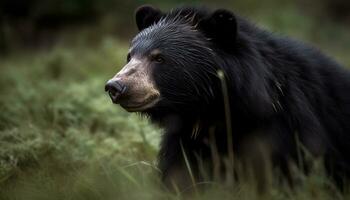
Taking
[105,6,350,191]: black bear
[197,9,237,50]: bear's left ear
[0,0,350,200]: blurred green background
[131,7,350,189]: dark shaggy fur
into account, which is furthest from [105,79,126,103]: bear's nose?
[197,9,237,50]: bear's left ear

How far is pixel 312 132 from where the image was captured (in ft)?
16.5

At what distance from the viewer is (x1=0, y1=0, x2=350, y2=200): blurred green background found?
4492mm

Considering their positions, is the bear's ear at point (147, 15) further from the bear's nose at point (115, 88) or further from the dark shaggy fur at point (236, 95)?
the bear's nose at point (115, 88)

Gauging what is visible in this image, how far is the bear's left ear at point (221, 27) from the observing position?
16.4ft

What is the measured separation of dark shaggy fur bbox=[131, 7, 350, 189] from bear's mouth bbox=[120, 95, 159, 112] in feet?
0.18

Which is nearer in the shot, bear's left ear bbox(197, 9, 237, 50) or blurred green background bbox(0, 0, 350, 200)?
blurred green background bbox(0, 0, 350, 200)

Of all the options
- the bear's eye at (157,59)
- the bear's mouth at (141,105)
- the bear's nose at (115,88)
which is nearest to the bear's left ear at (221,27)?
the bear's eye at (157,59)

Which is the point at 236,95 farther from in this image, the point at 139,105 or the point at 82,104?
the point at 82,104

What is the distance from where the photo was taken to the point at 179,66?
16.8 ft

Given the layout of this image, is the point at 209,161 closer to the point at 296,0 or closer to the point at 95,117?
the point at 95,117

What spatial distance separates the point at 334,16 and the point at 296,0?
1412 millimetres

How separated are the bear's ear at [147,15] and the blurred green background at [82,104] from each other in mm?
886

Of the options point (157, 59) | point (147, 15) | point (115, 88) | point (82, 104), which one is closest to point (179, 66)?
point (157, 59)

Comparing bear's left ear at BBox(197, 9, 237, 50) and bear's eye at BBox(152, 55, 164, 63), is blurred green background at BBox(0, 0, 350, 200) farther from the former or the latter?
bear's left ear at BBox(197, 9, 237, 50)
